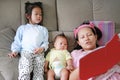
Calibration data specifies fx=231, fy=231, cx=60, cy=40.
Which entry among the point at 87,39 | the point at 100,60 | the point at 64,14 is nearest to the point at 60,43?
the point at 87,39

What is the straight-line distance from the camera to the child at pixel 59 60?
172 cm

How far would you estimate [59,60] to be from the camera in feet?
6.03

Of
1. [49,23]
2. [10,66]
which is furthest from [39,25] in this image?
[10,66]

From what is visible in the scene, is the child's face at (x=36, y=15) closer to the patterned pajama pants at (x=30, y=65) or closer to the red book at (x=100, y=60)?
the patterned pajama pants at (x=30, y=65)

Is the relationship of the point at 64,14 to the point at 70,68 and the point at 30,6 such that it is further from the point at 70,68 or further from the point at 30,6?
the point at 70,68

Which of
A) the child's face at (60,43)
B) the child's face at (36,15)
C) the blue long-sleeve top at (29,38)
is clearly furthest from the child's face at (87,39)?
the child's face at (36,15)

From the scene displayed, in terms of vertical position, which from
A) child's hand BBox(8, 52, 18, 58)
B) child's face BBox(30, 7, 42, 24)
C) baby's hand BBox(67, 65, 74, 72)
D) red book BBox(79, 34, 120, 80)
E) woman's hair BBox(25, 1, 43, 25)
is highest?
woman's hair BBox(25, 1, 43, 25)

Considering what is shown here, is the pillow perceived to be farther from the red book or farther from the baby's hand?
the red book

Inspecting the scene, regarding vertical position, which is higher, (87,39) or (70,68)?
(87,39)

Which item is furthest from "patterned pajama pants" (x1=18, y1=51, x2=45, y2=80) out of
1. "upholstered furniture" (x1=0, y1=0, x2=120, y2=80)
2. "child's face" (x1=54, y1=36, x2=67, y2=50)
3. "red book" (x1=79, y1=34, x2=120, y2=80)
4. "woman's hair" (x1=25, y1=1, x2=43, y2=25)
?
"red book" (x1=79, y1=34, x2=120, y2=80)

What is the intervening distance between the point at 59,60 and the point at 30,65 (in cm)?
24

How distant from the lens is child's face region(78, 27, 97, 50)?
69.9 inches

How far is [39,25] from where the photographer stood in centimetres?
208

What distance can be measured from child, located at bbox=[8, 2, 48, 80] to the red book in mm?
568
